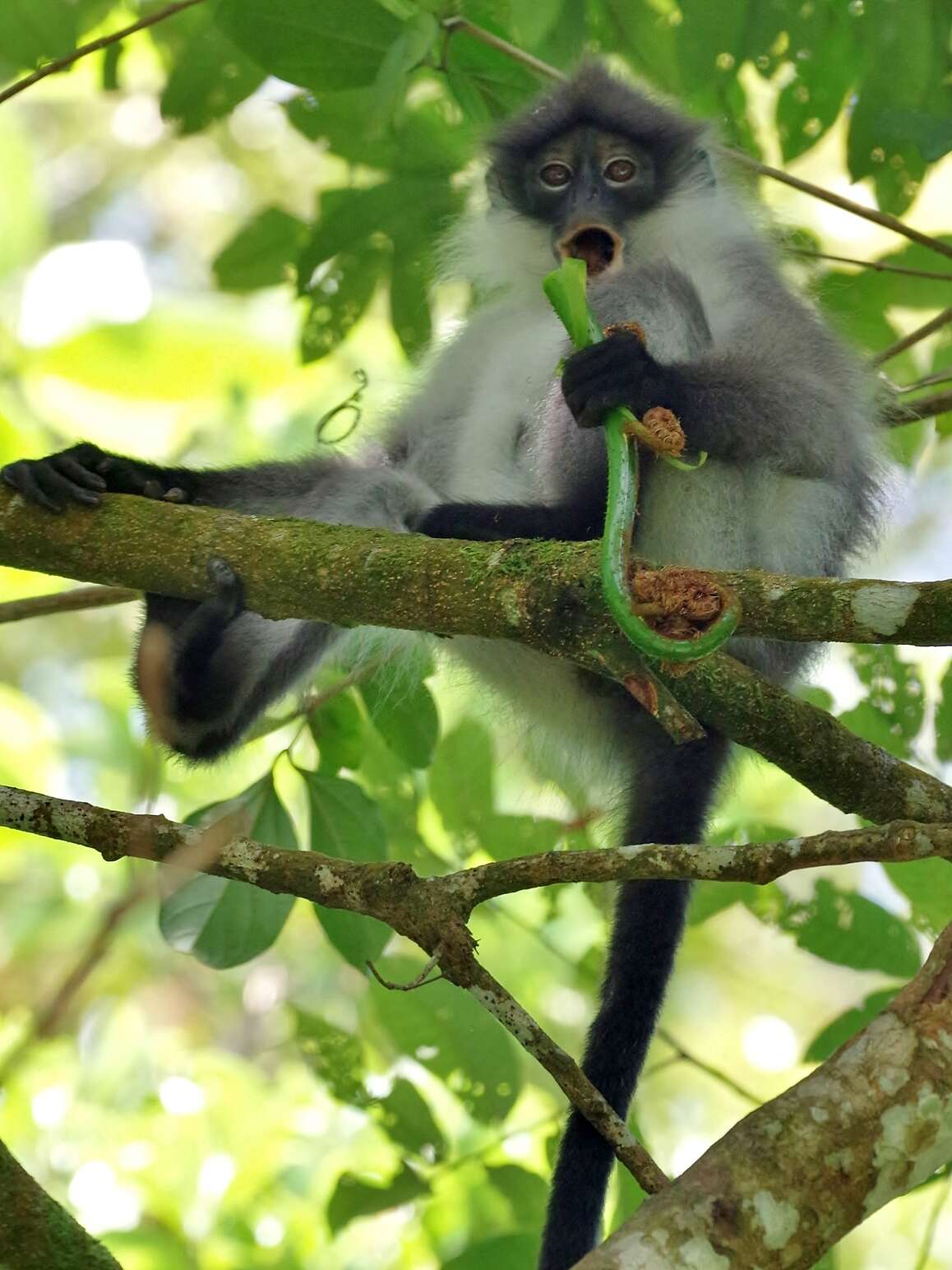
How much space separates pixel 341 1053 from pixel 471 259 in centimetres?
251

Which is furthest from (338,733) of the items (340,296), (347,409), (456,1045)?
(340,296)

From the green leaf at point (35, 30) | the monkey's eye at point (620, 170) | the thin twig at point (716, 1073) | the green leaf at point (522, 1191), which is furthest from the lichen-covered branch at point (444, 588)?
the monkey's eye at point (620, 170)

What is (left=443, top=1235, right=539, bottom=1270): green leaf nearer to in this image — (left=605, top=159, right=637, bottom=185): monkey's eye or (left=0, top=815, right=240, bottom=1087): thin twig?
(left=0, top=815, right=240, bottom=1087): thin twig

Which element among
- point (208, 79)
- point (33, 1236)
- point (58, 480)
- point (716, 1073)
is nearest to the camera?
point (33, 1236)

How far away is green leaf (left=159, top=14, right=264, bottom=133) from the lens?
12.3ft

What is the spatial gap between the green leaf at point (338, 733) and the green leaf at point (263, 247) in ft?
3.78

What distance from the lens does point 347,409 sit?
4410 mm

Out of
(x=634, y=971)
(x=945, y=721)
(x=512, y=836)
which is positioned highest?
(x=945, y=721)

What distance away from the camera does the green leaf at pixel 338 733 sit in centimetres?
387

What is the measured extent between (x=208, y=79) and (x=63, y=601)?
133cm

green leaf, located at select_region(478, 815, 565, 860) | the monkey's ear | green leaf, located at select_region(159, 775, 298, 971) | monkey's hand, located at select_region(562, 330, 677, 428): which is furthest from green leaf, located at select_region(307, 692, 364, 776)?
the monkey's ear

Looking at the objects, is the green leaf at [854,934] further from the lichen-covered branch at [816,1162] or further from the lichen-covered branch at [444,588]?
the lichen-covered branch at [816,1162]

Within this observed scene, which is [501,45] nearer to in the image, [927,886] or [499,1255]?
[927,886]

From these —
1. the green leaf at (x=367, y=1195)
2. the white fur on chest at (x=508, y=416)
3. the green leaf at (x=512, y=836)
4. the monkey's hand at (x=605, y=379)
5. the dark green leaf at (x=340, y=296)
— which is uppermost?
the monkey's hand at (x=605, y=379)
